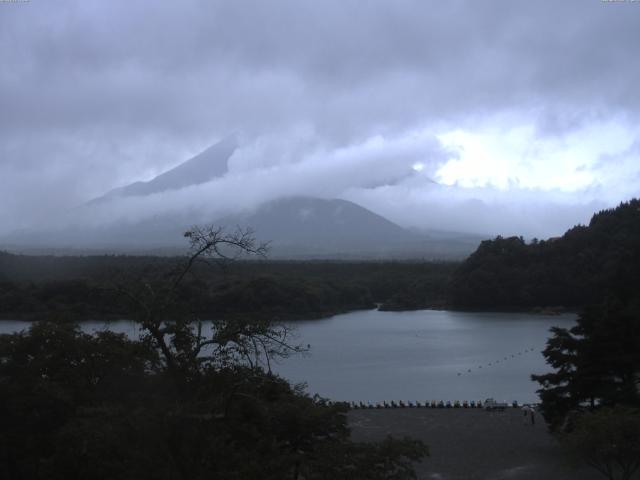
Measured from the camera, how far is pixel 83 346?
5379 millimetres

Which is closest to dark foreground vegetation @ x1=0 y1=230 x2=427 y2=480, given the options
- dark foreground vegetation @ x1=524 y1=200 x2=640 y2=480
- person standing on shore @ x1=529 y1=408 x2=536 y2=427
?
dark foreground vegetation @ x1=524 y1=200 x2=640 y2=480

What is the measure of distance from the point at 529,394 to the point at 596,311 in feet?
18.0

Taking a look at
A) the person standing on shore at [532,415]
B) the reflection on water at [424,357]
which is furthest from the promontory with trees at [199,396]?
the reflection on water at [424,357]

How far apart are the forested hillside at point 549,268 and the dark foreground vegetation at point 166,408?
26.4 m

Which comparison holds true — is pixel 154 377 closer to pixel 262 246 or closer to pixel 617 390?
pixel 262 246

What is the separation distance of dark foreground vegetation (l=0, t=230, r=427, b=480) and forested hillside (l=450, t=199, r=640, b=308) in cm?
2641

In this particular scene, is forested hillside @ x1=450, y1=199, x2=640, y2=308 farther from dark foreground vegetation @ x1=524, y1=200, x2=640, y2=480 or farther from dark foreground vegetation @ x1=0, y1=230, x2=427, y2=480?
dark foreground vegetation @ x1=0, y1=230, x2=427, y2=480

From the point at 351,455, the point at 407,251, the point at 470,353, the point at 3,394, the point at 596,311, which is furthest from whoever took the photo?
the point at 407,251

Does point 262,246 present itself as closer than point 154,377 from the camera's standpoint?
Yes

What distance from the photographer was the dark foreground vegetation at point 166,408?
345 centimetres

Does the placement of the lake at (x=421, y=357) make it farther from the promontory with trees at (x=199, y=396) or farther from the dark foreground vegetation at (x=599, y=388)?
the promontory with trees at (x=199, y=396)

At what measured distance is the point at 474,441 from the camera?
979cm

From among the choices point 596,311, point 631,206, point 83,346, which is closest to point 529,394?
point 596,311

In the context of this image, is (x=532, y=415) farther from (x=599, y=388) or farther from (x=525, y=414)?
(x=599, y=388)
